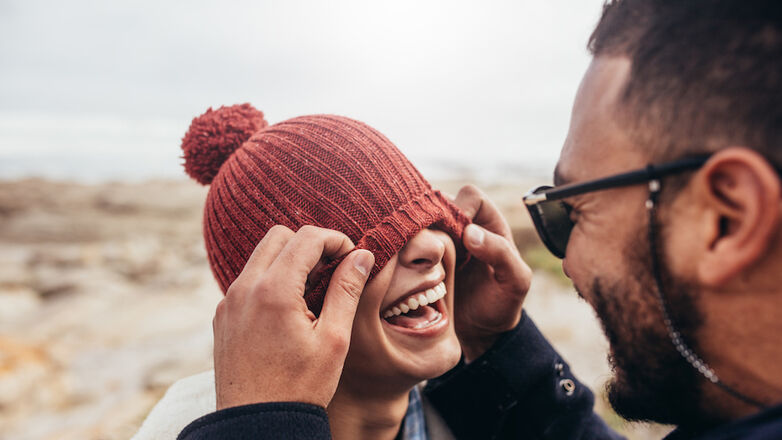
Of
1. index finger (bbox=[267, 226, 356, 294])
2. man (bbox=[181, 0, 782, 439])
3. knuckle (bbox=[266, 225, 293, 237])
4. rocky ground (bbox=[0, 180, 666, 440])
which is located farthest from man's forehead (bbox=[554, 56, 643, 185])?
rocky ground (bbox=[0, 180, 666, 440])

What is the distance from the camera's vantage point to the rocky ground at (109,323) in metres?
5.91

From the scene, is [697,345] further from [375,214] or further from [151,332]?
[151,332]

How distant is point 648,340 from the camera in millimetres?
1574

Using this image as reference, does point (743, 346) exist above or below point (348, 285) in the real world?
below

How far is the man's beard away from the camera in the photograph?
1.46 meters

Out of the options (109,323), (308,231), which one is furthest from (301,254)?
(109,323)

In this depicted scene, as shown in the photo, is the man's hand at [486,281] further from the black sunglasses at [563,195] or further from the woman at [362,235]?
the black sunglasses at [563,195]

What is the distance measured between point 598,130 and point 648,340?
743 mm

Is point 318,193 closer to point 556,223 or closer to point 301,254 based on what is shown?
point 301,254

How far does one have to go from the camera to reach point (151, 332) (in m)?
8.16

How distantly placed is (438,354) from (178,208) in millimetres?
21909

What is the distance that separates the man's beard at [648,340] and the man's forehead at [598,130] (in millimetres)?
271

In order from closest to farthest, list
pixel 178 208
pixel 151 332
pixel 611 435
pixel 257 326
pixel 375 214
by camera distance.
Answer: pixel 257 326 < pixel 375 214 < pixel 611 435 < pixel 151 332 < pixel 178 208

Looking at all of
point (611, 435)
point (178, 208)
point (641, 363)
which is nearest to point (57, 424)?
point (611, 435)
